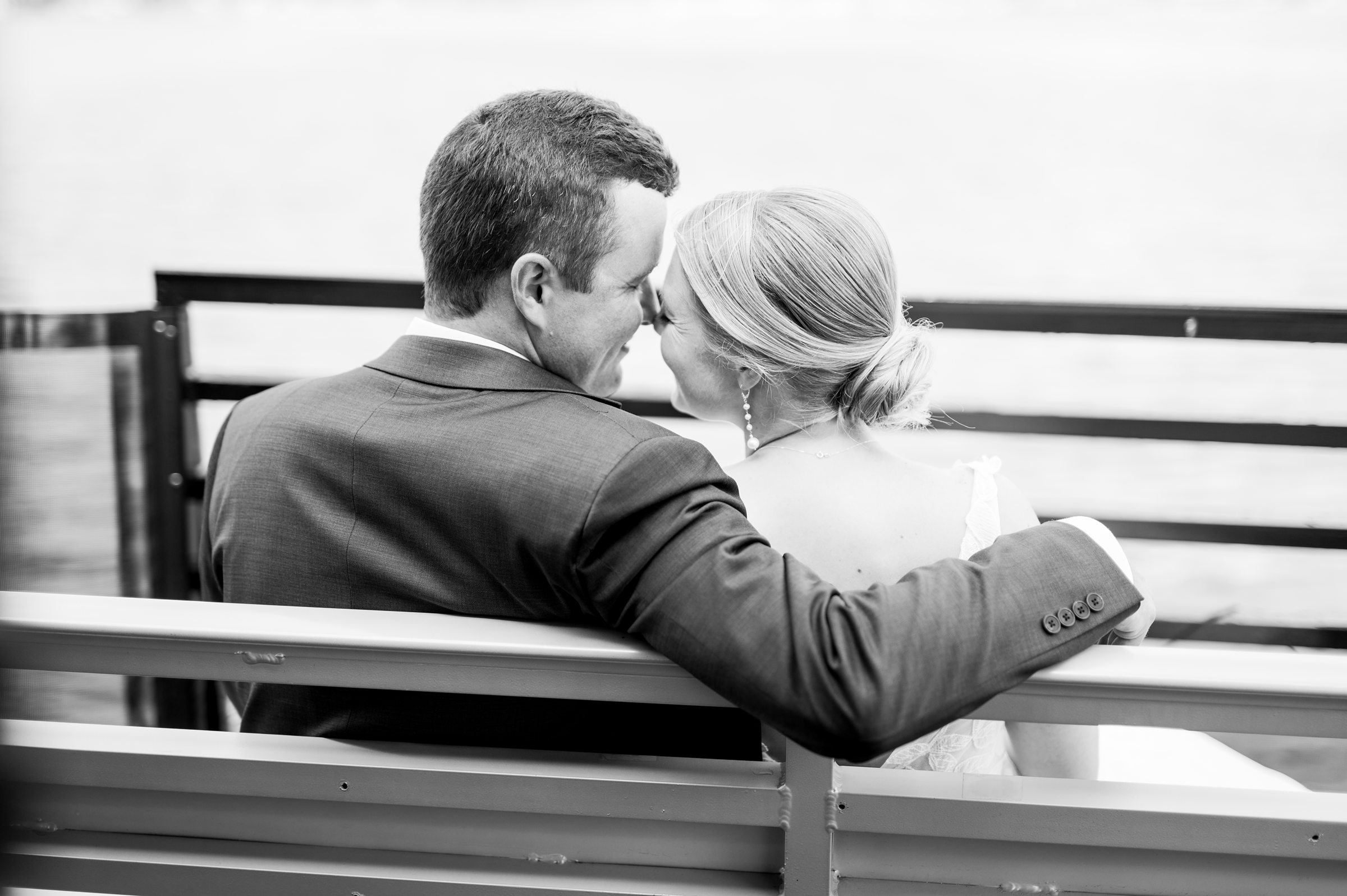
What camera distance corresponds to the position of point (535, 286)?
5.54 ft

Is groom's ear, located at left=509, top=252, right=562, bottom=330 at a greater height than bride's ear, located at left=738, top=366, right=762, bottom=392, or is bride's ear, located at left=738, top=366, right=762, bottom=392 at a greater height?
groom's ear, located at left=509, top=252, right=562, bottom=330

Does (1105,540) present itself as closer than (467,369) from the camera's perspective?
Yes

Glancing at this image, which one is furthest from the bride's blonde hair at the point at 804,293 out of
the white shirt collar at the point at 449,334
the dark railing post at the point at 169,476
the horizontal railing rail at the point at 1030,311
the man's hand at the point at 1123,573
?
the dark railing post at the point at 169,476

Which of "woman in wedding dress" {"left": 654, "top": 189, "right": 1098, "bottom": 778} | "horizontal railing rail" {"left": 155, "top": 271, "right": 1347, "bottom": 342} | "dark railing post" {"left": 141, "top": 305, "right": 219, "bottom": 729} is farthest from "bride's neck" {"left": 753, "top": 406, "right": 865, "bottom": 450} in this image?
"dark railing post" {"left": 141, "top": 305, "right": 219, "bottom": 729}

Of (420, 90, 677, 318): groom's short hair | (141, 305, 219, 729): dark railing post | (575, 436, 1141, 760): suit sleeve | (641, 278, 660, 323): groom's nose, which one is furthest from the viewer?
(141, 305, 219, 729): dark railing post

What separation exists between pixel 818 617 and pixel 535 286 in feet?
2.34

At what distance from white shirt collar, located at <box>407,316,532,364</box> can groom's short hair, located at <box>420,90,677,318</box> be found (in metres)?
0.05

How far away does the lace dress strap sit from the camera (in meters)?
1.78

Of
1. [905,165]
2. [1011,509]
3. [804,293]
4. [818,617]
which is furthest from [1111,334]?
[905,165]

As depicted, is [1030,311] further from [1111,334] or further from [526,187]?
[526,187]

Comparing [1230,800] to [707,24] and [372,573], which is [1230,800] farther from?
[707,24]

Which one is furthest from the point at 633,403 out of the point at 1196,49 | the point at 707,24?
the point at 707,24

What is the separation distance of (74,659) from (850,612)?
84 centimetres

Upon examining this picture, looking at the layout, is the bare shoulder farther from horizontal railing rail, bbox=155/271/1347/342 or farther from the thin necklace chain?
horizontal railing rail, bbox=155/271/1347/342
